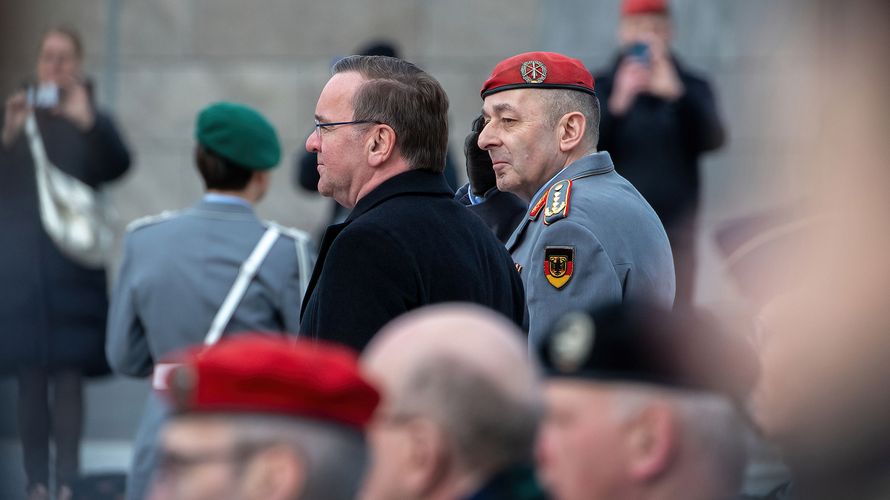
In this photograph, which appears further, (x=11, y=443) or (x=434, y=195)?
(x=11, y=443)

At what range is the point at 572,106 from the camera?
190 inches

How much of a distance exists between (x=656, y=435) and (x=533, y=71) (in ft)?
8.03

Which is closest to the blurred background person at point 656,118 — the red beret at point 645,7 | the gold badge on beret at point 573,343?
the red beret at point 645,7

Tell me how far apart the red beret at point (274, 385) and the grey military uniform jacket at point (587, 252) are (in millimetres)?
2159

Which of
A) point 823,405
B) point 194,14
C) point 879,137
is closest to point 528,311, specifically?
point 823,405

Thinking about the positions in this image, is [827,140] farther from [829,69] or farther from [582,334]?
[582,334]

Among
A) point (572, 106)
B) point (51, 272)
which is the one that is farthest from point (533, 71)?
point (51, 272)

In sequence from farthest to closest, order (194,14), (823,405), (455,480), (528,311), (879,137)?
(194,14)
(879,137)
(528,311)
(823,405)
(455,480)

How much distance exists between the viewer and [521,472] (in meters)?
2.40

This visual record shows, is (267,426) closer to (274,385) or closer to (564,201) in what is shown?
(274,385)

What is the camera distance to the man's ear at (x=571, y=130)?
15.7 ft

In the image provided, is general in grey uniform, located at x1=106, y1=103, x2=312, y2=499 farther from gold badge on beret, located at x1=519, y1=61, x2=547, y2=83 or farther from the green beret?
gold badge on beret, located at x1=519, y1=61, x2=547, y2=83

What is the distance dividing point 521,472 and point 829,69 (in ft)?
22.5

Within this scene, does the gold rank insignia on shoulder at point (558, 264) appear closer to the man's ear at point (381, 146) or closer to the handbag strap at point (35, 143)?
the man's ear at point (381, 146)
